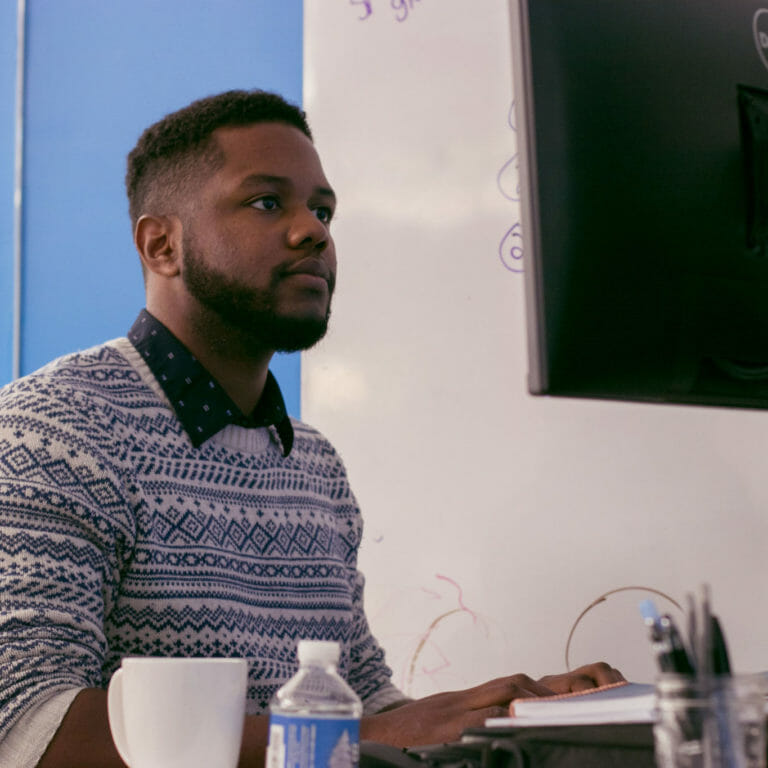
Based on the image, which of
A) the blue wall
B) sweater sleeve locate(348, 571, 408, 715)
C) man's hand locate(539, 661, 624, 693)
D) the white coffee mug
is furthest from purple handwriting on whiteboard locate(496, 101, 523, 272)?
the white coffee mug

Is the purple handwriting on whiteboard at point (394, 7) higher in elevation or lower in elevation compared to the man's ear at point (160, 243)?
higher

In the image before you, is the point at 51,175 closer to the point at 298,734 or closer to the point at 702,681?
the point at 298,734

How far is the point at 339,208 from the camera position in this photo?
68.7 inches

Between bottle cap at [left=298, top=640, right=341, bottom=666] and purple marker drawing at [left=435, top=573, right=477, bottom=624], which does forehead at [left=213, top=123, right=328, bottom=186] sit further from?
bottle cap at [left=298, top=640, right=341, bottom=666]

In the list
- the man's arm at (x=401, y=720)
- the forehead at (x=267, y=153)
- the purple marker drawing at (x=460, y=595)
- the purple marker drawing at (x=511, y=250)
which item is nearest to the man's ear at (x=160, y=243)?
the forehead at (x=267, y=153)

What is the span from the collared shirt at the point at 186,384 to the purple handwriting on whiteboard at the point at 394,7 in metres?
0.74

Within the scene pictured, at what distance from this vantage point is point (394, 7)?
171cm

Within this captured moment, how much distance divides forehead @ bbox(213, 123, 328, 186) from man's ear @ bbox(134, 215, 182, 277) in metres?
0.11

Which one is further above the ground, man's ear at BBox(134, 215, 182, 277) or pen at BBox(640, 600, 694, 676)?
man's ear at BBox(134, 215, 182, 277)

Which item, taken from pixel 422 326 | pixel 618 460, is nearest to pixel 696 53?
pixel 618 460

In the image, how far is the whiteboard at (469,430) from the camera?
138 centimetres

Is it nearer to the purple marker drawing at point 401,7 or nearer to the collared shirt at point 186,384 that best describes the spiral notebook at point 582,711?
the collared shirt at point 186,384

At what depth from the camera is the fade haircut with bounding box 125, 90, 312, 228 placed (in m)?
1.42

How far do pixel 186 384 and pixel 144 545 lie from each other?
0.23 m
